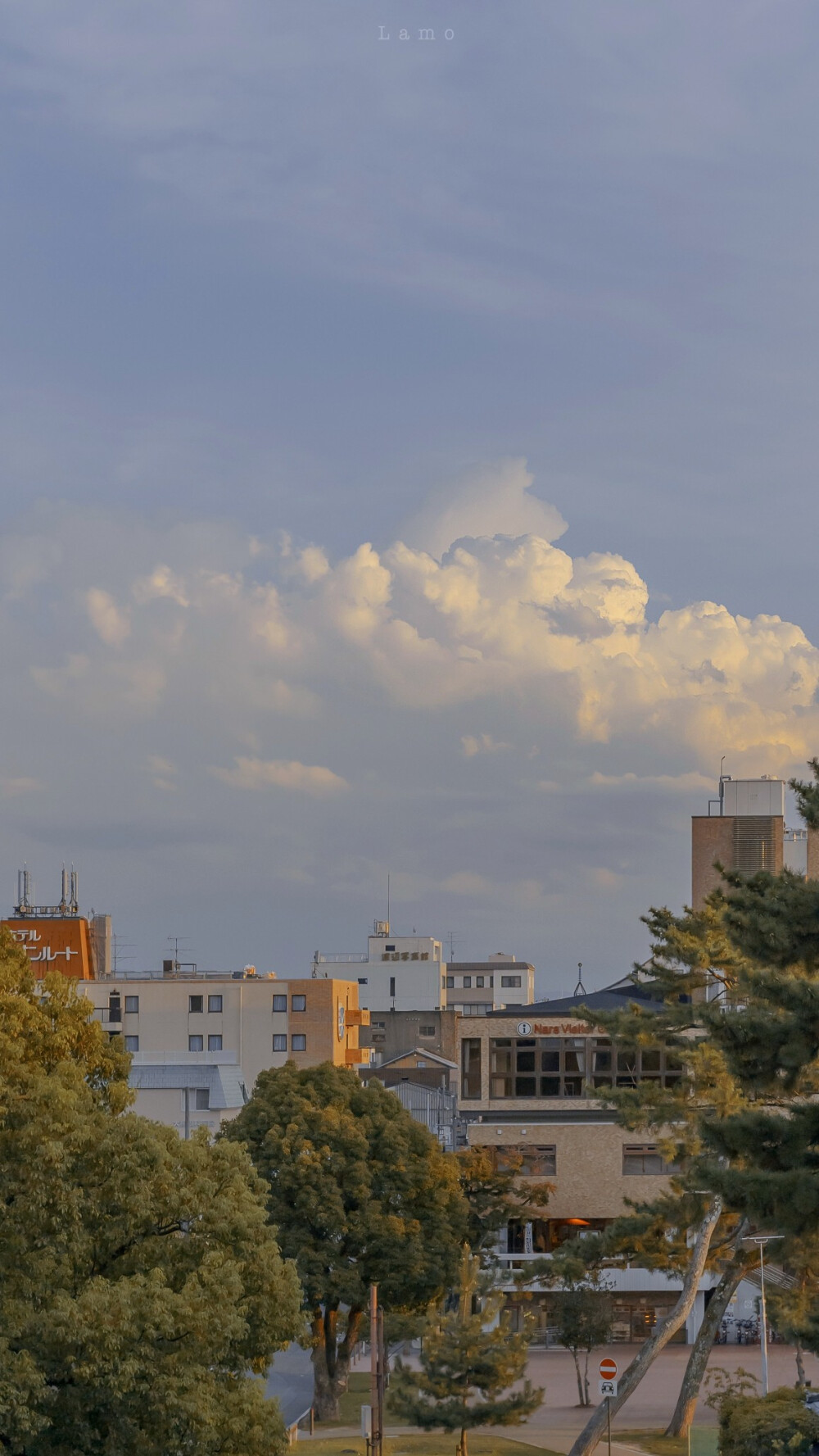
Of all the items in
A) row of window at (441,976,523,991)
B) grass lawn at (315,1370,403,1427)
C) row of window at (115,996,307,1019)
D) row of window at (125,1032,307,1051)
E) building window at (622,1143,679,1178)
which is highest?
row of window at (441,976,523,991)

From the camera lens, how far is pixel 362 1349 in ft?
212

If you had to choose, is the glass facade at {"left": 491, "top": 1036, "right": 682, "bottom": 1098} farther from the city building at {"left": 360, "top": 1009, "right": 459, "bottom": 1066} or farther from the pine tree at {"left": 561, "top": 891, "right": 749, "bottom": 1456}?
the city building at {"left": 360, "top": 1009, "right": 459, "bottom": 1066}

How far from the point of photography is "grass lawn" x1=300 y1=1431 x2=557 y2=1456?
133ft

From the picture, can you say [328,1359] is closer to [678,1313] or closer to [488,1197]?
[678,1313]

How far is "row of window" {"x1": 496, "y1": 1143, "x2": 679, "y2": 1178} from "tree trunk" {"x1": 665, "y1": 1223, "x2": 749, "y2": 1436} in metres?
20.8

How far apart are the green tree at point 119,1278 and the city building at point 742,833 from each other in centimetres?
6850

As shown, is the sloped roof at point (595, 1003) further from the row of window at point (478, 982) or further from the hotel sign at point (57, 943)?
the row of window at point (478, 982)

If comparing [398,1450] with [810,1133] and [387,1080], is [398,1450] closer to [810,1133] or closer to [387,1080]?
[810,1133]

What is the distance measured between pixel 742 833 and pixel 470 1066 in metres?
28.3

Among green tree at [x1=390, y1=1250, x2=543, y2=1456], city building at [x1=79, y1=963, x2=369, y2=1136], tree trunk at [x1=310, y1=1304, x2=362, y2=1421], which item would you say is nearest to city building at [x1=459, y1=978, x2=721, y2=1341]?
tree trunk at [x1=310, y1=1304, x2=362, y2=1421]

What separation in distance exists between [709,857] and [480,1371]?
57.7m

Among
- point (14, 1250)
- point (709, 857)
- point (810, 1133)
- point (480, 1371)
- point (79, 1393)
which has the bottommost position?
point (480, 1371)

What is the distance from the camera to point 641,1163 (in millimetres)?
66312

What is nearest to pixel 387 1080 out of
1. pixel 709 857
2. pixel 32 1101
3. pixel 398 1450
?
pixel 709 857
